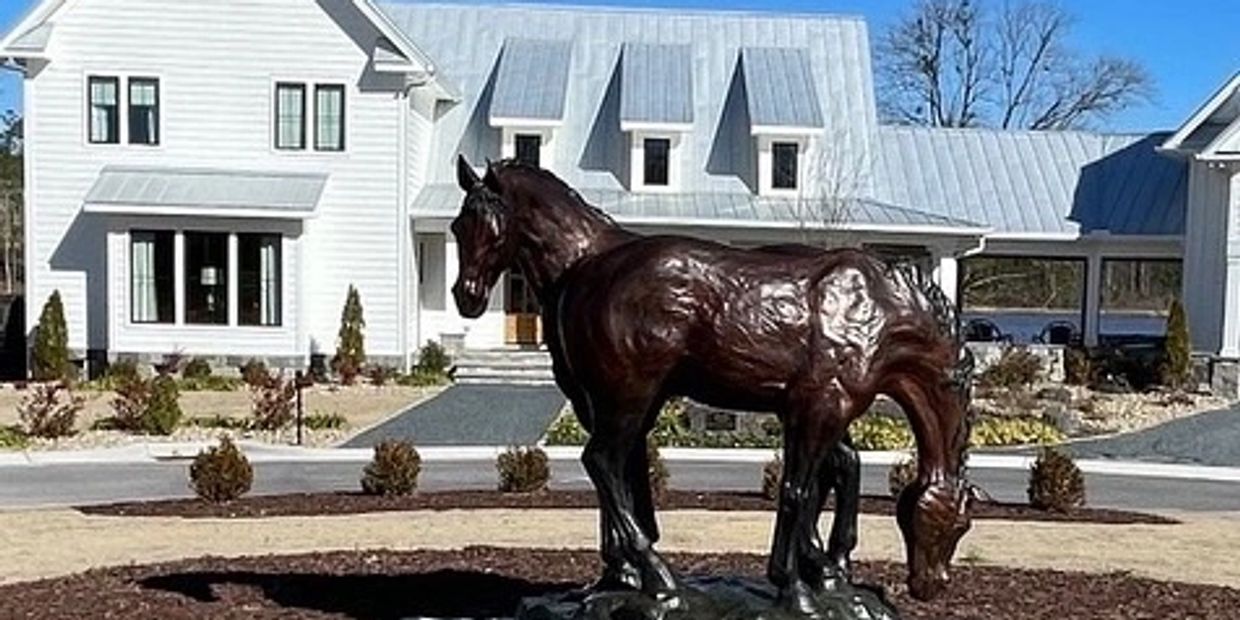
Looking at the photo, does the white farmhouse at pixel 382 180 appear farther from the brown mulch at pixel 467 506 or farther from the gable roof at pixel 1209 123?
the brown mulch at pixel 467 506

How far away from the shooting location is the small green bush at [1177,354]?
26.2 meters

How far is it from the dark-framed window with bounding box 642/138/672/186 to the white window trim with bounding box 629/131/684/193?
36 mm

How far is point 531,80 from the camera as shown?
30953mm

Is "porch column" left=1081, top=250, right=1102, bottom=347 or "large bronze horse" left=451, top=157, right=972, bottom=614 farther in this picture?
"porch column" left=1081, top=250, right=1102, bottom=347

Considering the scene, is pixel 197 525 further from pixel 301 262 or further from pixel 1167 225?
pixel 1167 225

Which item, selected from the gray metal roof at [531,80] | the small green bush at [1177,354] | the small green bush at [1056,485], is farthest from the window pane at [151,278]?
the small green bush at [1177,354]

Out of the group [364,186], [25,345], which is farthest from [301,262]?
[25,345]

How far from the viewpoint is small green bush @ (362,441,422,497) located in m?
13.9

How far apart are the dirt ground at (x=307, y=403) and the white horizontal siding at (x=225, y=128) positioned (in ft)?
7.82

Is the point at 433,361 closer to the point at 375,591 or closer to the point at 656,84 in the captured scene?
the point at 656,84

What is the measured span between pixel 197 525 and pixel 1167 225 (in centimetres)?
2400

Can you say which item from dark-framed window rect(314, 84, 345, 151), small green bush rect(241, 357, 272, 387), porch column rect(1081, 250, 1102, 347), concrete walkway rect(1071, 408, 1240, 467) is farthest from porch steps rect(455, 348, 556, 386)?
porch column rect(1081, 250, 1102, 347)

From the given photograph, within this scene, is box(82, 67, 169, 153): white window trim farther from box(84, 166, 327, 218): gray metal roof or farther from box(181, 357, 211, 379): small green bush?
box(181, 357, 211, 379): small green bush

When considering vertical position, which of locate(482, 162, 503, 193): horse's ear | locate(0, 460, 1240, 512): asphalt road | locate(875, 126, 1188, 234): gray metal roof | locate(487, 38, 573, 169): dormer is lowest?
locate(0, 460, 1240, 512): asphalt road
